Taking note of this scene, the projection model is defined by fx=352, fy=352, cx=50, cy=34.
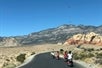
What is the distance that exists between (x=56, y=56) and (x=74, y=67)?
24.5 m

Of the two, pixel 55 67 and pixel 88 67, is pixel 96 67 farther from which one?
pixel 55 67

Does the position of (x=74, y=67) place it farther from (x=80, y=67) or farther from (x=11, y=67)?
(x=11, y=67)

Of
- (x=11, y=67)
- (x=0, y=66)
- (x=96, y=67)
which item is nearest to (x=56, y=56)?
(x=0, y=66)

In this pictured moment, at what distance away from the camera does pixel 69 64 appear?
44281 millimetres

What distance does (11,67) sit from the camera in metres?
45.8

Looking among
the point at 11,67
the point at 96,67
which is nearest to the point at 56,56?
the point at 11,67

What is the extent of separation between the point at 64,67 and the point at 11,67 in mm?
7486

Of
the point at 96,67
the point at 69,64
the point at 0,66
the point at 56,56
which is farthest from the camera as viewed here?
the point at 56,56

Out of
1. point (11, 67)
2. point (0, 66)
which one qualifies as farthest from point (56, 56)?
point (11, 67)

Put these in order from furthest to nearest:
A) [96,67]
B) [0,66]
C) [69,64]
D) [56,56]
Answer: [56,56]
[0,66]
[69,64]
[96,67]

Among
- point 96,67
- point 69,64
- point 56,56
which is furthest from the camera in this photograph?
point 56,56

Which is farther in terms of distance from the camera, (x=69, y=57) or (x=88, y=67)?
(x=69, y=57)

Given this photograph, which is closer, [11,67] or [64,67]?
[64,67]

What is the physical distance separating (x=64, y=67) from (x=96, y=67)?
13.4 ft
